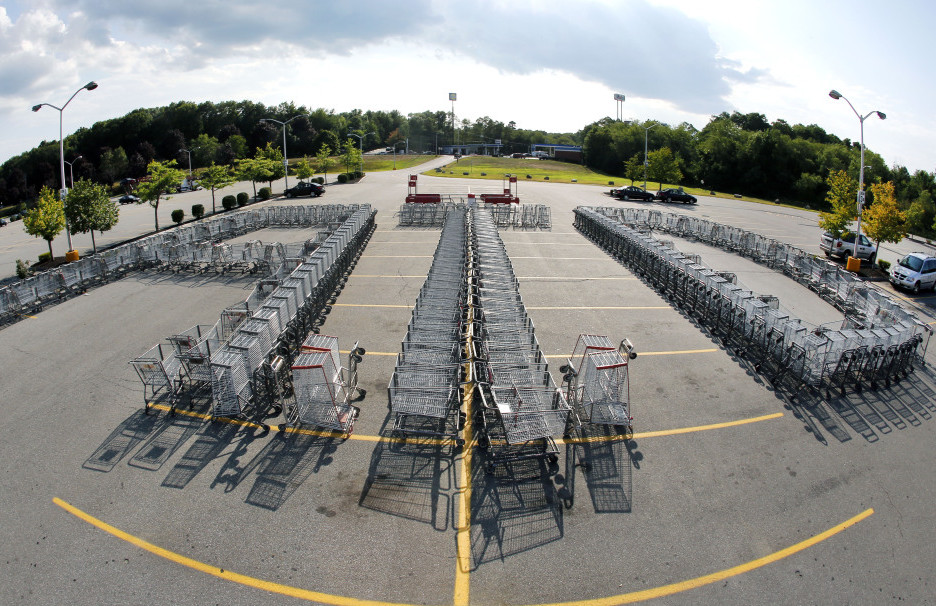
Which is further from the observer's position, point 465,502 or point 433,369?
point 433,369

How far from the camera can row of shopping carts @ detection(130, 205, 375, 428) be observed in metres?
10.6

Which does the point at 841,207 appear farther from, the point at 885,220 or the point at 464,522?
the point at 464,522

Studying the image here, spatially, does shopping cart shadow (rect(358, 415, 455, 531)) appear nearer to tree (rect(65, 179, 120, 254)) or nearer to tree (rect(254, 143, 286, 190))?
tree (rect(65, 179, 120, 254))

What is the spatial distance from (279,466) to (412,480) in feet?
8.04

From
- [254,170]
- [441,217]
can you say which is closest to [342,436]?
[441,217]

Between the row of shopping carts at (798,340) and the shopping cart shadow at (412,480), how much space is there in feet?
28.1

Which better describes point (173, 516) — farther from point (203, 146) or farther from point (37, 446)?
point (203, 146)

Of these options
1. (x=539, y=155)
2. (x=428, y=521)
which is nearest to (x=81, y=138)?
(x=539, y=155)

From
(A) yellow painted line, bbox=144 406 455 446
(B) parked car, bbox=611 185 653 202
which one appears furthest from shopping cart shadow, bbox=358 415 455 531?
(B) parked car, bbox=611 185 653 202

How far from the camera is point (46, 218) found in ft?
77.1

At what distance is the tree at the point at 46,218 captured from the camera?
23.3 metres

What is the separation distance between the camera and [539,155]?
364 ft

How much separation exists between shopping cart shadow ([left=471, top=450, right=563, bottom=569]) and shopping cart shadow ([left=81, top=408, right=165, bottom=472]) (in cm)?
650

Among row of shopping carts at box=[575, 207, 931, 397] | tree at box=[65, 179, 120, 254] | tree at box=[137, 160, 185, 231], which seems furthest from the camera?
tree at box=[137, 160, 185, 231]
